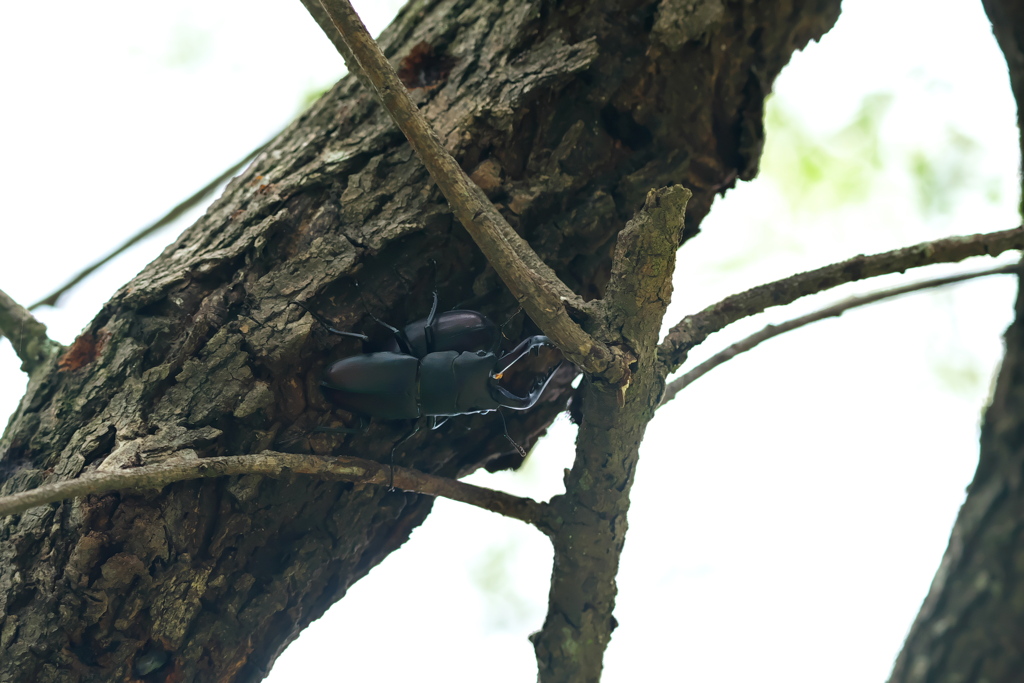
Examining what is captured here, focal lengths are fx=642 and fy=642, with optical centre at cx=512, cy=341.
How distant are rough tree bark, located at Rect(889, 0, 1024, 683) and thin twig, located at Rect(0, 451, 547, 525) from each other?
1045mm

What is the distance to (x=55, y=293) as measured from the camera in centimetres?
236

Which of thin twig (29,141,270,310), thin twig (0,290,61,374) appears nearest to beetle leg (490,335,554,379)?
thin twig (29,141,270,310)

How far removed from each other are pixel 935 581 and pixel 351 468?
138cm

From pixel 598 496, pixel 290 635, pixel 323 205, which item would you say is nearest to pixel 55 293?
pixel 323 205

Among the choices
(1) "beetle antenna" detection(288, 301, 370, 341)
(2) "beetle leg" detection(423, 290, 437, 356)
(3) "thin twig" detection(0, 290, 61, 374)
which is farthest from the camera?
(2) "beetle leg" detection(423, 290, 437, 356)

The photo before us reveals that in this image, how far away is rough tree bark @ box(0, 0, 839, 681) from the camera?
5.57 feet

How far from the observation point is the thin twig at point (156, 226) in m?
2.36

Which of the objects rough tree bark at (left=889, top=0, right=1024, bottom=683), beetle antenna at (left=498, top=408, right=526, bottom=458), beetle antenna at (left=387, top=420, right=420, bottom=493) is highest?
beetle antenna at (left=498, top=408, right=526, bottom=458)

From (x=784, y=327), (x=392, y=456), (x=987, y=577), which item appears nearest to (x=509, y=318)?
(x=392, y=456)

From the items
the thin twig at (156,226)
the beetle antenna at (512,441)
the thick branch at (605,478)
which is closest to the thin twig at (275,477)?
the thick branch at (605,478)

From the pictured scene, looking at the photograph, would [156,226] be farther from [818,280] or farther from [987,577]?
[987,577]

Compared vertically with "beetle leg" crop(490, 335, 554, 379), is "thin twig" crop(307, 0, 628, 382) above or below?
below

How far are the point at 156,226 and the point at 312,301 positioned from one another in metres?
1.20

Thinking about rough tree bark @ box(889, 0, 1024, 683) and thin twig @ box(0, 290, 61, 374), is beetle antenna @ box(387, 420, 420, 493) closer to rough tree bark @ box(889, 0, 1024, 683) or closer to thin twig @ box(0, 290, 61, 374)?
thin twig @ box(0, 290, 61, 374)
